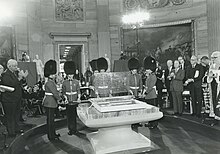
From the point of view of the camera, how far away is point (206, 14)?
11828 millimetres

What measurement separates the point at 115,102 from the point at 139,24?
813 cm

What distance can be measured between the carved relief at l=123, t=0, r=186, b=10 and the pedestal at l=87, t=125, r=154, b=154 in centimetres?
929

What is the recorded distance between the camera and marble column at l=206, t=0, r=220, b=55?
11203 millimetres

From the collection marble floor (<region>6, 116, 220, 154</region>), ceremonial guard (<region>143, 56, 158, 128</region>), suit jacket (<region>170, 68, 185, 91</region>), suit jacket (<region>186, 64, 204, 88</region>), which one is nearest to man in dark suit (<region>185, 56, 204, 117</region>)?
suit jacket (<region>186, 64, 204, 88</region>)

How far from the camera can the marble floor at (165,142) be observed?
16.4 ft

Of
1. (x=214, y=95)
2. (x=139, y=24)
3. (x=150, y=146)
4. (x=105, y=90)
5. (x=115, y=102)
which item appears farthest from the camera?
(x=139, y=24)

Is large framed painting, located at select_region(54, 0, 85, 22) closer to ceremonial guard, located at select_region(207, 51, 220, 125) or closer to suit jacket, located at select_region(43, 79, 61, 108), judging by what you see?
suit jacket, located at select_region(43, 79, 61, 108)

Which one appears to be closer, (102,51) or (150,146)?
(150,146)

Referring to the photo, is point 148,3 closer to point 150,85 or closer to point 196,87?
point 196,87

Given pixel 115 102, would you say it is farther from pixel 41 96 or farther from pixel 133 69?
pixel 41 96

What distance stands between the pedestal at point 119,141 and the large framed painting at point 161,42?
26.2 feet

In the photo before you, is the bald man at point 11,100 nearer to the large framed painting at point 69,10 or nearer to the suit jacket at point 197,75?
the suit jacket at point 197,75

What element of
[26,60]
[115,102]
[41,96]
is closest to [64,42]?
[26,60]

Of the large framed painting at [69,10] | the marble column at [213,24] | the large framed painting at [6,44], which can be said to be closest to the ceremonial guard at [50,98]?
the large framed painting at [6,44]
